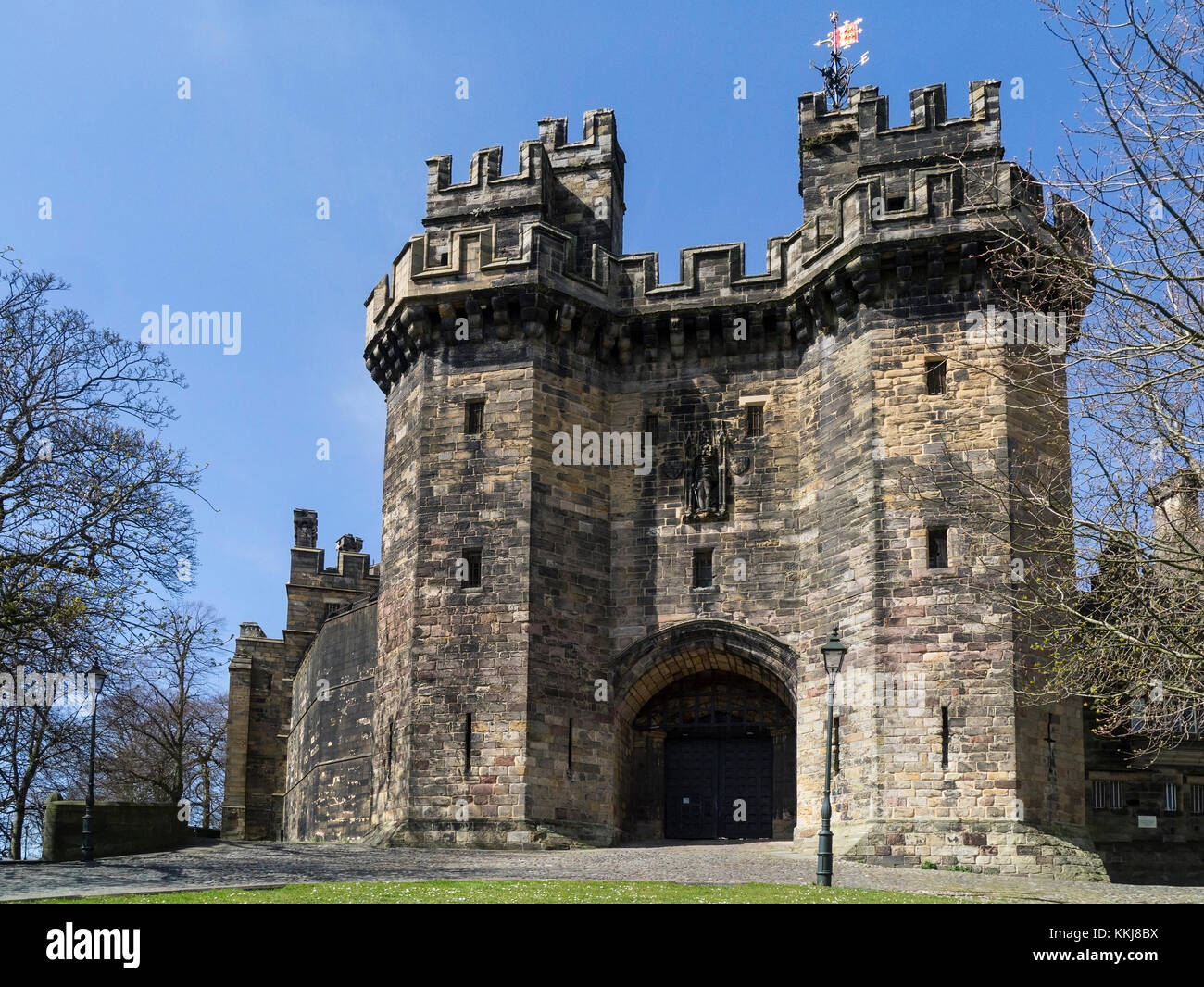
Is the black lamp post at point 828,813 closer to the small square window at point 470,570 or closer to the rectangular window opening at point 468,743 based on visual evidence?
the rectangular window opening at point 468,743

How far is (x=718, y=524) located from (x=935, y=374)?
4690 mm

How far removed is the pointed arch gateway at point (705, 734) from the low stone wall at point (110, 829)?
802cm

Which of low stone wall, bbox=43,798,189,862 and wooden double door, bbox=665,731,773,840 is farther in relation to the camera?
wooden double door, bbox=665,731,773,840

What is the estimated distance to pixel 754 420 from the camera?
2622 centimetres

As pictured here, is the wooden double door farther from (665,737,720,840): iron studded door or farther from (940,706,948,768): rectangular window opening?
(940,706,948,768): rectangular window opening

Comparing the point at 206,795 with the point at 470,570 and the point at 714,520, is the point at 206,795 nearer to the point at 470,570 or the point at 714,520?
the point at 470,570

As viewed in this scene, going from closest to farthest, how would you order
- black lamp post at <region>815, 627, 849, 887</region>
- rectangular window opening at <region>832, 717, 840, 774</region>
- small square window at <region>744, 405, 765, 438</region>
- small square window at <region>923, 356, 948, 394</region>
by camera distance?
black lamp post at <region>815, 627, 849, 887</region> → rectangular window opening at <region>832, 717, 840, 774</region> → small square window at <region>923, 356, 948, 394</region> → small square window at <region>744, 405, 765, 438</region>

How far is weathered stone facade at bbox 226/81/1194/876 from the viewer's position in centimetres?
2230

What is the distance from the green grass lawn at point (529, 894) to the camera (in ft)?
48.1

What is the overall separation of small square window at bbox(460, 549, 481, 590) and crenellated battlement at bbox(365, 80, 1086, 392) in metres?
4.02

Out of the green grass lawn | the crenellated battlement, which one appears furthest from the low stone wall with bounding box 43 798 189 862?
the crenellated battlement

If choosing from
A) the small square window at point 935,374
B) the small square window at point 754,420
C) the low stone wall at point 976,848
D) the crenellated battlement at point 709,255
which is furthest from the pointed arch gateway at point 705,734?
the crenellated battlement at point 709,255
